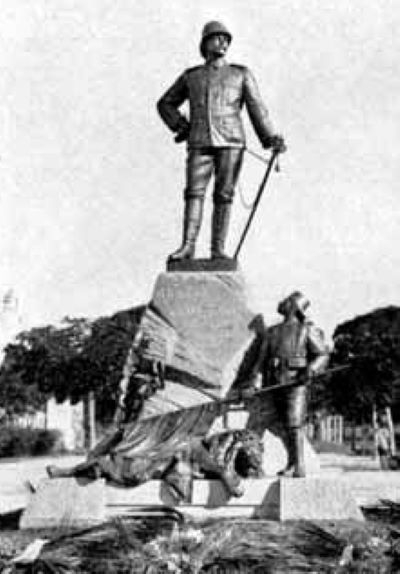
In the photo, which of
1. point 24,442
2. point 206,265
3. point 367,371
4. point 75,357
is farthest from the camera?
point 367,371

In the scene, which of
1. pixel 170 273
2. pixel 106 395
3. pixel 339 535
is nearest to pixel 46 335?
pixel 106 395

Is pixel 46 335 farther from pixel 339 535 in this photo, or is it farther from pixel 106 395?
pixel 339 535

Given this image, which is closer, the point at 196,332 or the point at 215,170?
the point at 196,332

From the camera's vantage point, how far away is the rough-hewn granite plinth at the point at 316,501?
7742 mm

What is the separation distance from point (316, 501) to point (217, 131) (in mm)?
3826

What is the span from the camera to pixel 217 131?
9766mm

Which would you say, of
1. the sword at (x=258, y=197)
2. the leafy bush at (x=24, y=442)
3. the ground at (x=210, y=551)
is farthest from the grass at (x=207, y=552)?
the leafy bush at (x=24, y=442)

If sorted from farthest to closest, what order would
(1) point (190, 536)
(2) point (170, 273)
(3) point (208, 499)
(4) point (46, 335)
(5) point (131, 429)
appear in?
(4) point (46, 335), (2) point (170, 273), (5) point (131, 429), (3) point (208, 499), (1) point (190, 536)

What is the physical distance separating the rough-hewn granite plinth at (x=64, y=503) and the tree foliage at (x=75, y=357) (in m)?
23.0

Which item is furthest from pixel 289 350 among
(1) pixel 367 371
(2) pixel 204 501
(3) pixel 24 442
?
(1) pixel 367 371

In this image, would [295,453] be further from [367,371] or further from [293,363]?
[367,371]

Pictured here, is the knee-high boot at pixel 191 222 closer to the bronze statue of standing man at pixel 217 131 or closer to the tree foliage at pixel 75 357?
the bronze statue of standing man at pixel 217 131

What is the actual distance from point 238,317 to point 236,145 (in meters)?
1.75

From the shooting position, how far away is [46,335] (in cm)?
3659
